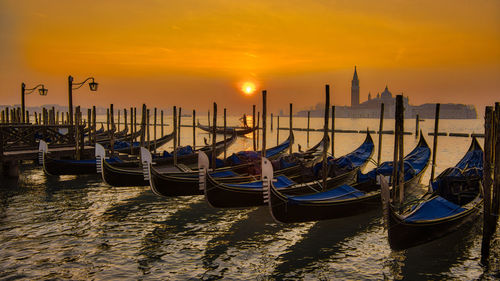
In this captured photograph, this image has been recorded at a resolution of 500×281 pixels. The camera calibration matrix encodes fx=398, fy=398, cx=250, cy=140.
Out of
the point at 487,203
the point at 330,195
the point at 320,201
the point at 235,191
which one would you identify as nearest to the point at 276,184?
the point at 235,191

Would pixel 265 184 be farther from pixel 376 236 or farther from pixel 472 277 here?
pixel 472 277

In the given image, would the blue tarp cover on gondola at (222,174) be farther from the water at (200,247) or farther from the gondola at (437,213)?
the gondola at (437,213)

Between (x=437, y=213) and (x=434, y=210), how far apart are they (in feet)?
0.43

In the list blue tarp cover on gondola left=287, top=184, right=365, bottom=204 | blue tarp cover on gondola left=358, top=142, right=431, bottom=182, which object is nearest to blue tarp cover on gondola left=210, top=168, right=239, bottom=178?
blue tarp cover on gondola left=287, top=184, right=365, bottom=204

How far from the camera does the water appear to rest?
6.98m

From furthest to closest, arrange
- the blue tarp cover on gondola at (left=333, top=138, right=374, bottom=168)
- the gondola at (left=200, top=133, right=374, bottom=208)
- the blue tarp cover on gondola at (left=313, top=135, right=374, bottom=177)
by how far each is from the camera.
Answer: the blue tarp cover on gondola at (left=333, top=138, right=374, bottom=168), the blue tarp cover on gondola at (left=313, top=135, right=374, bottom=177), the gondola at (left=200, top=133, right=374, bottom=208)

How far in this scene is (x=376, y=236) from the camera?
893 cm

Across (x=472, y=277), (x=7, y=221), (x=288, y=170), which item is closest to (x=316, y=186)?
(x=288, y=170)

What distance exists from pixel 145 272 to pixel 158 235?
1931mm

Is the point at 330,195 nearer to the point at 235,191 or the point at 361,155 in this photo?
the point at 235,191

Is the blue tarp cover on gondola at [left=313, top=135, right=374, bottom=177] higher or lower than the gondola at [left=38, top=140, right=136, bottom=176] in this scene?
higher

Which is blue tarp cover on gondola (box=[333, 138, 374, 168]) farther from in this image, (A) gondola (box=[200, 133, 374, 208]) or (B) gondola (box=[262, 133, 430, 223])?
(A) gondola (box=[200, 133, 374, 208])

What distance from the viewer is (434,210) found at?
8.09 metres

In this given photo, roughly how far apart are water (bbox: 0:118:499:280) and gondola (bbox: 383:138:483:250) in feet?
1.36
